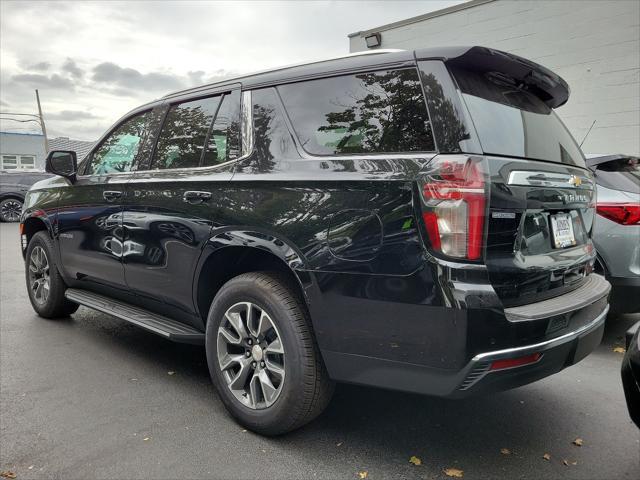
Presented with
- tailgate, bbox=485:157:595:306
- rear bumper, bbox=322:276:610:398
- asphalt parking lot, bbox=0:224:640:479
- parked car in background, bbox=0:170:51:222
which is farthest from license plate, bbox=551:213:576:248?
parked car in background, bbox=0:170:51:222

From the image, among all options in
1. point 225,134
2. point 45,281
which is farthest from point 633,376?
point 45,281

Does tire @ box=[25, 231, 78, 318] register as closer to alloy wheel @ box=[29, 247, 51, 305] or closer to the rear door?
alloy wheel @ box=[29, 247, 51, 305]

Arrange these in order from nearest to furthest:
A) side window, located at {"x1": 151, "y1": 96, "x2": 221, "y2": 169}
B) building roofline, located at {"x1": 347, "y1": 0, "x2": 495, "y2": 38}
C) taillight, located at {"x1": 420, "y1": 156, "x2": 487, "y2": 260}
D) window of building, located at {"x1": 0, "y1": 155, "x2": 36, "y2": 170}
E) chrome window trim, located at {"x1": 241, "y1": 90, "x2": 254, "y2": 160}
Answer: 1. taillight, located at {"x1": 420, "y1": 156, "x2": 487, "y2": 260}
2. chrome window trim, located at {"x1": 241, "y1": 90, "x2": 254, "y2": 160}
3. side window, located at {"x1": 151, "y1": 96, "x2": 221, "y2": 169}
4. building roofline, located at {"x1": 347, "y1": 0, "x2": 495, "y2": 38}
5. window of building, located at {"x1": 0, "y1": 155, "x2": 36, "y2": 170}

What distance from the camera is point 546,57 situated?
1034cm

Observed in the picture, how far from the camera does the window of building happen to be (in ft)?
128

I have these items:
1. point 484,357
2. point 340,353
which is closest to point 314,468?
point 340,353

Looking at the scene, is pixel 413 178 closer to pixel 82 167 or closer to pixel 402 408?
pixel 402 408

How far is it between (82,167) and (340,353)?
319 cm

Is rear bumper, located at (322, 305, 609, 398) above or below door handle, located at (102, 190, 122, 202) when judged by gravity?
below

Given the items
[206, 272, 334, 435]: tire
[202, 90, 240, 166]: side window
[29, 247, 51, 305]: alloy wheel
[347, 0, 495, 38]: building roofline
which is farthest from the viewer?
[347, 0, 495, 38]: building roofline

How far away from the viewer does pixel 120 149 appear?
4.05 meters

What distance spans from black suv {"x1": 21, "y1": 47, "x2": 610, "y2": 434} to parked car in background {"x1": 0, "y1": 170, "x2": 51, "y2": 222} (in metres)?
14.9

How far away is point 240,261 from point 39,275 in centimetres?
305

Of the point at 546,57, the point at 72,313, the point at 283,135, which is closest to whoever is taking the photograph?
the point at 283,135
